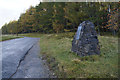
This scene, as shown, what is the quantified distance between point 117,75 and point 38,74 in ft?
11.9

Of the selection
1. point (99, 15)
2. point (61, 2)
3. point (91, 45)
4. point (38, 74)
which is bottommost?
point (38, 74)

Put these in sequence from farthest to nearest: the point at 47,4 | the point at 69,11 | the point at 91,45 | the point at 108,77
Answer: the point at 47,4, the point at 69,11, the point at 91,45, the point at 108,77

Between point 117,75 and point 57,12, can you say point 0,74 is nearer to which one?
point 117,75

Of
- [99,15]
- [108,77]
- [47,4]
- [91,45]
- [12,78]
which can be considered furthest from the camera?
[47,4]

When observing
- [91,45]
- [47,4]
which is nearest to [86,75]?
[91,45]

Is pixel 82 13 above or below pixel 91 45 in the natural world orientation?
above

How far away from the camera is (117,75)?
3.91m

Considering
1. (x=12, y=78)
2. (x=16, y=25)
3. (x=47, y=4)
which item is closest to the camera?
(x=12, y=78)

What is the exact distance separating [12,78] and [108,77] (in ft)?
13.9

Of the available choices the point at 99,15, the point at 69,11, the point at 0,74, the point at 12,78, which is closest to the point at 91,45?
the point at 12,78

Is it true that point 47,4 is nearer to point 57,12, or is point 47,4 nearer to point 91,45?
point 57,12

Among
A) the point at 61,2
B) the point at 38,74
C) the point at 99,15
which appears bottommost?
the point at 38,74

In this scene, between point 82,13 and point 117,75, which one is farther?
point 82,13

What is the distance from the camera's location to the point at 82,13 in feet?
69.8
